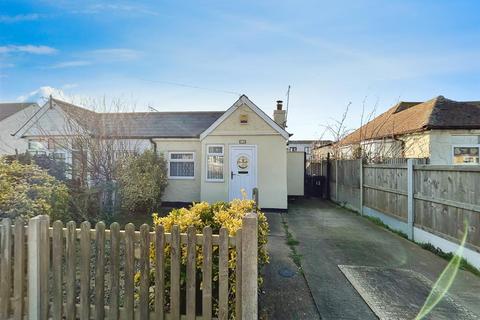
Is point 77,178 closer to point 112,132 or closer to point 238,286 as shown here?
point 112,132

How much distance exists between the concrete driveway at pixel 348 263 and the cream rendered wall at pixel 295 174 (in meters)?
5.00

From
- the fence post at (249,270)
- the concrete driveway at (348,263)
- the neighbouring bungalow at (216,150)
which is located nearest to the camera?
the fence post at (249,270)

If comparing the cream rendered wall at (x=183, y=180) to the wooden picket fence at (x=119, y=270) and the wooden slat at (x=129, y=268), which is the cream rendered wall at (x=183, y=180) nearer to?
the wooden picket fence at (x=119, y=270)

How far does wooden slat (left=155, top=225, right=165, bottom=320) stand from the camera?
2.80m

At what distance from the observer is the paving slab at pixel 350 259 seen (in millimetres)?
3787

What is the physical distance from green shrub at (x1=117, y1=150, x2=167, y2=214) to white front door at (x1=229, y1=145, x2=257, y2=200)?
3.06m

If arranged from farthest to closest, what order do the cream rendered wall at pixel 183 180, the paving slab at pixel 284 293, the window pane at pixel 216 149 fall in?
the cream rendered wall at pixel 183 180, the window pane at pixel 216 149, the paving slab at pixel 284 293

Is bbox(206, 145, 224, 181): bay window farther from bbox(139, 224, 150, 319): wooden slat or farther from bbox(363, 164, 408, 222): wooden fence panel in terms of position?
bbox(139, 224, 150, 319): wooden slat

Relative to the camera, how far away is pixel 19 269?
310 cm

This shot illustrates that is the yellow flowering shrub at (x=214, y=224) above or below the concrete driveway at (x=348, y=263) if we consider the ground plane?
above

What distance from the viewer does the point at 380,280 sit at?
452 cm

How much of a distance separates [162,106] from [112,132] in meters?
5.42

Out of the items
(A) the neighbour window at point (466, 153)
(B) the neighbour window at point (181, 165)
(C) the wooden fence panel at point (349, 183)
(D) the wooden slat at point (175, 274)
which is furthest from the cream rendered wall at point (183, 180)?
(A) the neighbour window at point (466, 153)

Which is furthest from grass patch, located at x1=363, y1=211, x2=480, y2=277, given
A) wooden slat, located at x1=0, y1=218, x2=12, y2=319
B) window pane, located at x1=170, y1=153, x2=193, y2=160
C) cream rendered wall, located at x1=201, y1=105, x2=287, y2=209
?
window pane, located at x1=170, y1=153, x2=193, y2=160
